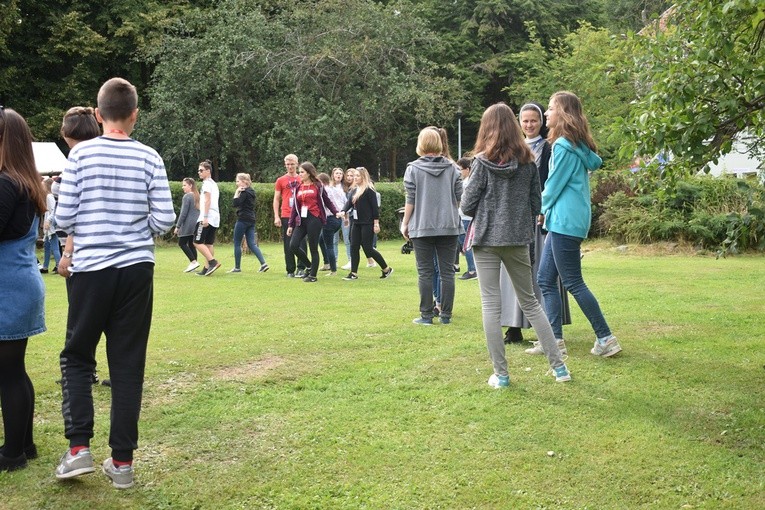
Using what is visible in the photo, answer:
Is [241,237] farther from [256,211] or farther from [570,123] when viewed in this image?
[570,123]

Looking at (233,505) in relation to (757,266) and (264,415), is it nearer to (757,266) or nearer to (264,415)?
(264,415)

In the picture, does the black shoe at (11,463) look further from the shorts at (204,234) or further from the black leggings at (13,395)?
the shorts at (204,234)

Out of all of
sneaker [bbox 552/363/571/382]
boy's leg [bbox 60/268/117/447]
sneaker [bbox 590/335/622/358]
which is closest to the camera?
boy's leg [bbox 60/268/117/447]

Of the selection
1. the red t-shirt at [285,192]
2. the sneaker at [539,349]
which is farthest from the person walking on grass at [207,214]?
the sneaker at [539,349]

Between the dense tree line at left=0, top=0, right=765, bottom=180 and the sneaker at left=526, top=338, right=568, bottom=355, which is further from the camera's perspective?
the dense tree line at left=0, top=0, right=765, bottom=180

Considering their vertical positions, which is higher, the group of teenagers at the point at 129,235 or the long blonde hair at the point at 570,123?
the long blonde hair at the point at 570,123

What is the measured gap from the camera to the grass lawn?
4270mm

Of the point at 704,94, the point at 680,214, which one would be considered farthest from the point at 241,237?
the point at 704,94

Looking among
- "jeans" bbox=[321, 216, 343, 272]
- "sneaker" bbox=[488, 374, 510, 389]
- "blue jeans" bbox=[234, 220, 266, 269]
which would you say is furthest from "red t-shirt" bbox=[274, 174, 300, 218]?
"sneaker" bbox=[488, 374, 510, 389]

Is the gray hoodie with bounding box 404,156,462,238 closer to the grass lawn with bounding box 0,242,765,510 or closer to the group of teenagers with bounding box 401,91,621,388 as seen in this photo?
the grass lawn with bounding box 0,242,765,510

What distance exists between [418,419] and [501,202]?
5.88 ft

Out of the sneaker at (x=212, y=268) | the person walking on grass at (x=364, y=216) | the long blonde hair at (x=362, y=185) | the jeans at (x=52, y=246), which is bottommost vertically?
the sneaker at (x=212, y=268)

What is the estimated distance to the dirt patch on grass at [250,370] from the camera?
679 centimetres

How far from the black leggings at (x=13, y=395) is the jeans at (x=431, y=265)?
5235 mm
